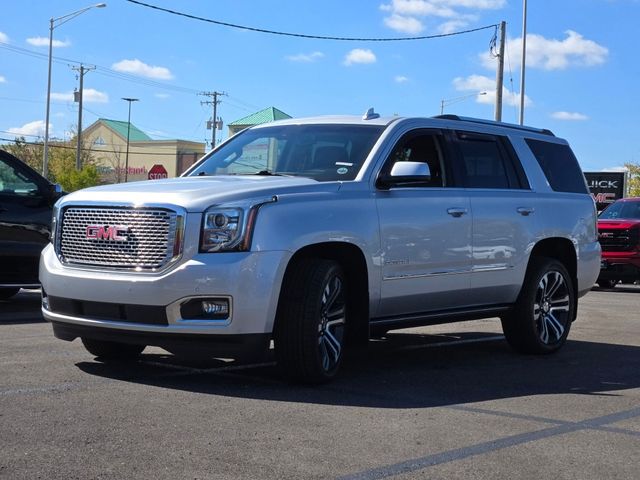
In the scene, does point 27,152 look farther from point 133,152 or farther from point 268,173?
point 268,173

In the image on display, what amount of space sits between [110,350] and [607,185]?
3022 centimetres

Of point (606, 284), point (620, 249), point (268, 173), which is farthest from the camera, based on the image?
point (606, 284)

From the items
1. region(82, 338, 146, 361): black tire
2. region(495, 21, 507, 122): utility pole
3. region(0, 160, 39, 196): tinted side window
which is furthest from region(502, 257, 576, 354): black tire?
region(495, 21, 507, 122): utility pole

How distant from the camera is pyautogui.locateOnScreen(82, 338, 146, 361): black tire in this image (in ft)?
23.6

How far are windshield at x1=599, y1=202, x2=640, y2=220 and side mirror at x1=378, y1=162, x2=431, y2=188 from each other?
546 inches

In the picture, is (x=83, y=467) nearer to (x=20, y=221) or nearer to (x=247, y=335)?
(x=247, y=335)

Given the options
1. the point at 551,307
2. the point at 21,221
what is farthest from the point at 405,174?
the point at 21,221

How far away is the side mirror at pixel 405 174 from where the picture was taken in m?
7.03

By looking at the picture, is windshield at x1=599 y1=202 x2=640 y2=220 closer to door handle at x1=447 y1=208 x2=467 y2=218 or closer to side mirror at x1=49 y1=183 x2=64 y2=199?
side mirror at x1=49 y1=183 x2=64 y2=199

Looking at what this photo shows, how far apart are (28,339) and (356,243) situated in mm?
3324

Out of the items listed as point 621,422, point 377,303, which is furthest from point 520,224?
point 621,422

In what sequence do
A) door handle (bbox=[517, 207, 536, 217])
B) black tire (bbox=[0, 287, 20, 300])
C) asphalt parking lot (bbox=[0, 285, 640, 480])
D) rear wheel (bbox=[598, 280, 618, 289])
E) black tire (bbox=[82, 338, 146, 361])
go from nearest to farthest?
asphalt parking lot (bbox=[0, 285, 640, 480]), black tire (bbox=[82, 338, 146, 361]), door handle (bbox=[517, 207, 536, 217]), black tire (bbox=[0, 287, 20, 300]), rear wheel (bbox=[598, 280, 618, 289])

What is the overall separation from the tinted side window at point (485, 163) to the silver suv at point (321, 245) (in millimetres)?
19

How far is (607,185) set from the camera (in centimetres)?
3494
